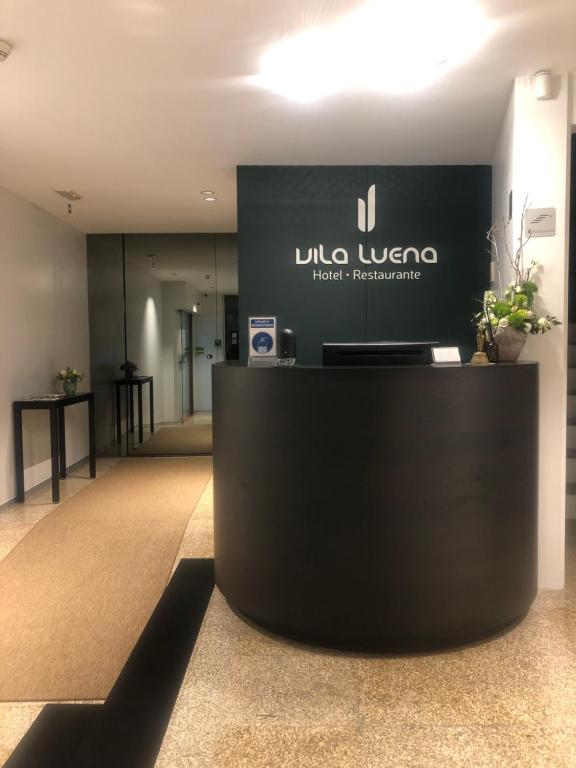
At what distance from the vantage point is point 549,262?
304cm

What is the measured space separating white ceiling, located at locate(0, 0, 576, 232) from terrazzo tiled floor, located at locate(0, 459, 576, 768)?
2812mm

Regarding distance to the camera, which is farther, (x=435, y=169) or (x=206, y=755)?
(x=435, y=169)

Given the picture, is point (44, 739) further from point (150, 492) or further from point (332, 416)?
point (150, 492)

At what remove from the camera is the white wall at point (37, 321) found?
5086mm

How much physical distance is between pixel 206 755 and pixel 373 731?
59 cm

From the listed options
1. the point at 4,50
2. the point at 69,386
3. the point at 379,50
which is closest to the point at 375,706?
the point at 379,50

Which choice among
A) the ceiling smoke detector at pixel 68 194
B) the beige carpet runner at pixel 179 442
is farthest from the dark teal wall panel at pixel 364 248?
the beige carpet runner at pixel 179 442

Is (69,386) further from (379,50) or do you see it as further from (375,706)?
(375,706)

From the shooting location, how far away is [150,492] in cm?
568

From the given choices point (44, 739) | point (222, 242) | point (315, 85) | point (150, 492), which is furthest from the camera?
point (222, 242)

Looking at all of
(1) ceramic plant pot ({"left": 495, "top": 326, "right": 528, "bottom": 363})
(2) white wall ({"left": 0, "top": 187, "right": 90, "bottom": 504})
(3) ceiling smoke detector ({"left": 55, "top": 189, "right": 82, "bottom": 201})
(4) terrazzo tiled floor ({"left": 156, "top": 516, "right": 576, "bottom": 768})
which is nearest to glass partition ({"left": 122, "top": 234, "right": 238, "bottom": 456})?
(2) white wall ({"left": 0, "top": 187, "right": 90, "bottom": 504})

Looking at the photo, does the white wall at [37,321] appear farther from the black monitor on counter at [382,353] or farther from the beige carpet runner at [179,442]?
the black monitor on counter at [382,353]

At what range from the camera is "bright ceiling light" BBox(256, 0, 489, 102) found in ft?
7.97

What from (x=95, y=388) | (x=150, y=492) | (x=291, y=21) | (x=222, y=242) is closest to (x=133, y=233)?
(x=222, y=242)
